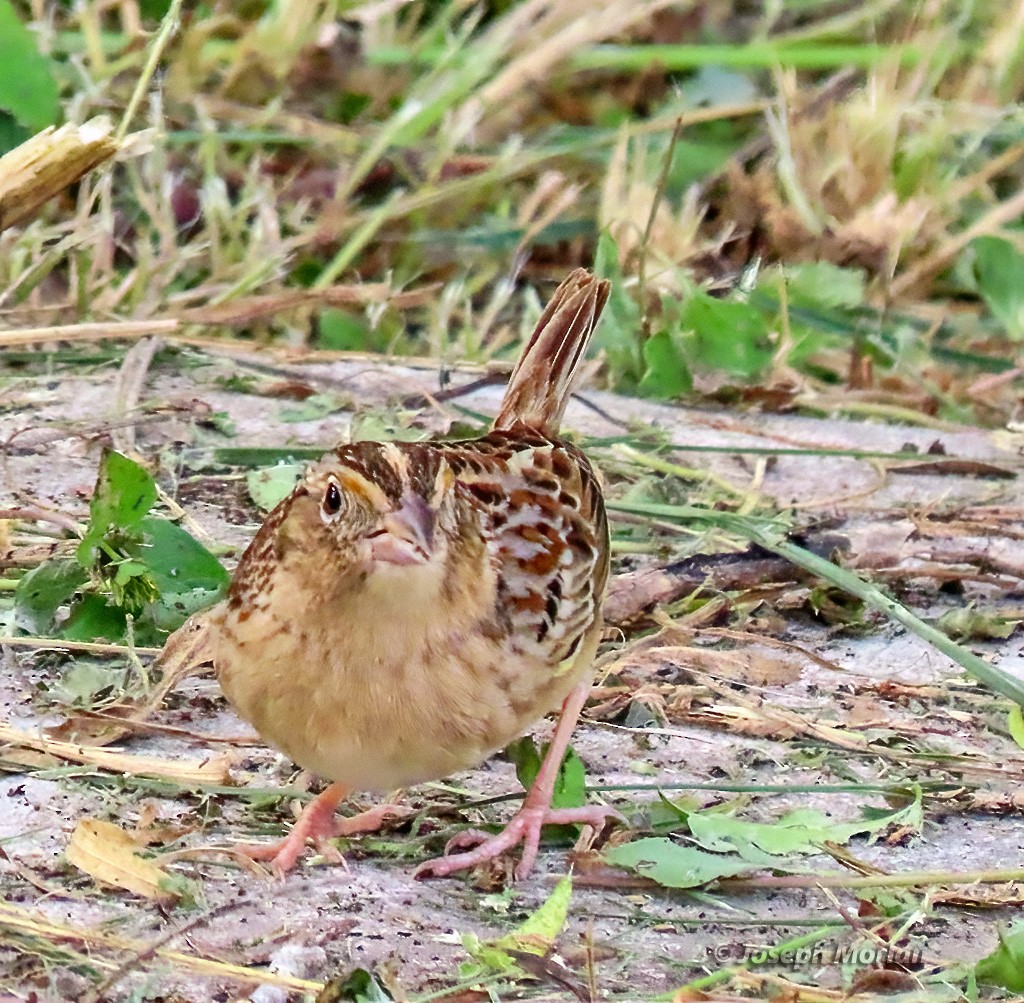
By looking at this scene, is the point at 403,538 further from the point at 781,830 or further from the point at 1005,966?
the point at 1005,966

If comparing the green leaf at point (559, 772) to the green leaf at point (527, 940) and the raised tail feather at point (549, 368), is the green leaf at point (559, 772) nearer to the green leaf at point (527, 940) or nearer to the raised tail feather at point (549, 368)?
the green leaf at point (527, 940)

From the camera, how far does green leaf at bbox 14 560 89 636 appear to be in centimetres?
334

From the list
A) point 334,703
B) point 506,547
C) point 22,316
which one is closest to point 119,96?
point 22,316

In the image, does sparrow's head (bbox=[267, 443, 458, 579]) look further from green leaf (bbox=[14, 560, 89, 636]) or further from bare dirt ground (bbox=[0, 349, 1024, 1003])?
green leaf (bbox=[14, 560, 89, 636])

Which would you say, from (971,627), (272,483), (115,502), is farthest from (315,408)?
(971,627)

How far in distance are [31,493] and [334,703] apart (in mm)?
1560

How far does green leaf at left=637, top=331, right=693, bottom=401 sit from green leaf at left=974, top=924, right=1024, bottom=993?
2.71 m

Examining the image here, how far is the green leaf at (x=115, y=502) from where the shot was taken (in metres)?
3.31

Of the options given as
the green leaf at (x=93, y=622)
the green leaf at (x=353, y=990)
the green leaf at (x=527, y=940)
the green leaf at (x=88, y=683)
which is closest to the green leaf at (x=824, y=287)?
the green leaf at (x=93, y=622)

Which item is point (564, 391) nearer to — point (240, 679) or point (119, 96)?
point (240, 679)

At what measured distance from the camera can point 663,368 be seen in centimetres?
497

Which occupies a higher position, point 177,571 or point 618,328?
point 177,571

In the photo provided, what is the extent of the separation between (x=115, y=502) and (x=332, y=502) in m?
0.84

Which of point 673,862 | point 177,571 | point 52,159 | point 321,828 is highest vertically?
point 52,159
